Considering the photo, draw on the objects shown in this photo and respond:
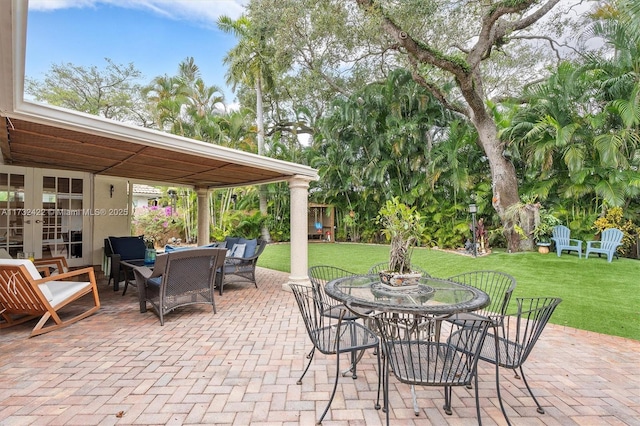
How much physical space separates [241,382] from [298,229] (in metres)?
3.62

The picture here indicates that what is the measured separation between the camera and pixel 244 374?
295cm

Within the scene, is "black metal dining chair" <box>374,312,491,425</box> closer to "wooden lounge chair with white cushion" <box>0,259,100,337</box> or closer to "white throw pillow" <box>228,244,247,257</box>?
"wooden lounge chair with white cushion" <box>0,259,100,337</box>

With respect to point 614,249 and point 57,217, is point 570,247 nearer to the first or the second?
point 614,249

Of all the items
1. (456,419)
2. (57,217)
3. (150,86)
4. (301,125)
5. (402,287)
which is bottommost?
(456,419)

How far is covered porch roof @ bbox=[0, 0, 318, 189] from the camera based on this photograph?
197 cm

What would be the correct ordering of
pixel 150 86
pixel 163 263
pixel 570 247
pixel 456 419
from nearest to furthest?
1. pixel 456 419
2. pixel 163 263
3. pixel 570 247
4. pixel 150 86

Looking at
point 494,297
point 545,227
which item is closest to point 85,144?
point 494,297

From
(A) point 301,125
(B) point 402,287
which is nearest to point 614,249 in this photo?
(B) point 402,287

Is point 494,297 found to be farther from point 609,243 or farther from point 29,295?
point 29,295

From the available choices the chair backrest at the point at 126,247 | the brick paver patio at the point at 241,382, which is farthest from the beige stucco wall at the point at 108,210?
the brick paver patio at the point at 241,382

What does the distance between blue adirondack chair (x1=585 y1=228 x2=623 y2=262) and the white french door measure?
40.8 feet

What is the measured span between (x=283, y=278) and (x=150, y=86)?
13710 mm

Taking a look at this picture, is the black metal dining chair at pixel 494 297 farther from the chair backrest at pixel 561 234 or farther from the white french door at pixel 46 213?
the white french door at pixel 46 213

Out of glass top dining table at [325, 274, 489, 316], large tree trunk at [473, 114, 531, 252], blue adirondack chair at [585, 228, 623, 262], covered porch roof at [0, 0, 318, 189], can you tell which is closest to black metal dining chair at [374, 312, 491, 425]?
glass top dining table at [325, 274, 489, 316]
